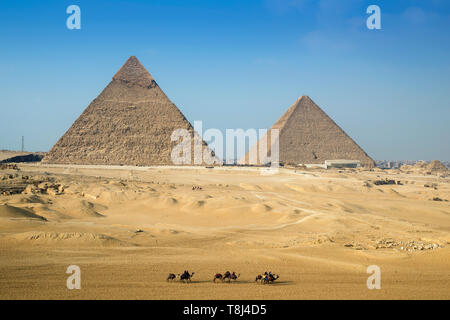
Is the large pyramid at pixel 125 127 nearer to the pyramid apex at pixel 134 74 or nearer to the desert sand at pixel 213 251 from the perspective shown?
the pyramid apex at pixel 134 74

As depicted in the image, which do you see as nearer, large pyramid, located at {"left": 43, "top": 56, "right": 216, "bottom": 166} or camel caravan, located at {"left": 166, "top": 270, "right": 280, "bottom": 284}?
camel caravan, located at {"left": 166, "top": 270, "right": 280, "bottom": 284}

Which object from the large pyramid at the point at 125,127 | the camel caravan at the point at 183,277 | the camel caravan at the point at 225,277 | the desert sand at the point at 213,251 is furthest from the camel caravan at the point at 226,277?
the large pyramid at the point at 125,127

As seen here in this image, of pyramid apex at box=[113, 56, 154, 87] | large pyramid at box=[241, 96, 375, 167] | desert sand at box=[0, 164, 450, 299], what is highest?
pyramid apex at box=[113, 56, 154, 87]

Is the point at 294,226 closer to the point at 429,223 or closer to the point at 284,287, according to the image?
the point at 429,223

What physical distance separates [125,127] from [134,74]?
1491 cm

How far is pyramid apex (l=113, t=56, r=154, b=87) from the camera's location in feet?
265

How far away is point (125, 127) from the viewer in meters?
73.1

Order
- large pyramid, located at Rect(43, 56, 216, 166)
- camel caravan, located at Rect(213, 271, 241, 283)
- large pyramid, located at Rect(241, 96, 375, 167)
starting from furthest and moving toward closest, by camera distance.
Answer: large pyramid, located at Rect(241, 96, 375, 167) < large pyramid, located at Rect(43, 56, 216, 166) < camel caravan, located at Rect(213, 271, 241, 283)

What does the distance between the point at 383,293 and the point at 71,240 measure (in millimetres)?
6684

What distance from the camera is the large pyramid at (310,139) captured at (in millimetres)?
79269

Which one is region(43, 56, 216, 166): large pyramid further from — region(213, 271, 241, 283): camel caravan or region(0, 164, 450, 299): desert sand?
region(213, 271, 241, 283): camel caravan

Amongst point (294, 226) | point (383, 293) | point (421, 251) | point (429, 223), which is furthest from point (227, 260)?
point (429, 223)

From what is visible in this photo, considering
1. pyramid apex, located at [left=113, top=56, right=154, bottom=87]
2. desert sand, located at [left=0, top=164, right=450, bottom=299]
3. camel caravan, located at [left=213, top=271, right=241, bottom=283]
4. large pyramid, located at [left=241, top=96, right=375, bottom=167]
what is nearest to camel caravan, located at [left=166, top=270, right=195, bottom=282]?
desert sand, located at [left=0, top=164, right=450, bottom=299]

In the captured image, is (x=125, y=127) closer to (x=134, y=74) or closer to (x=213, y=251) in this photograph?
(x=134, y=74)
